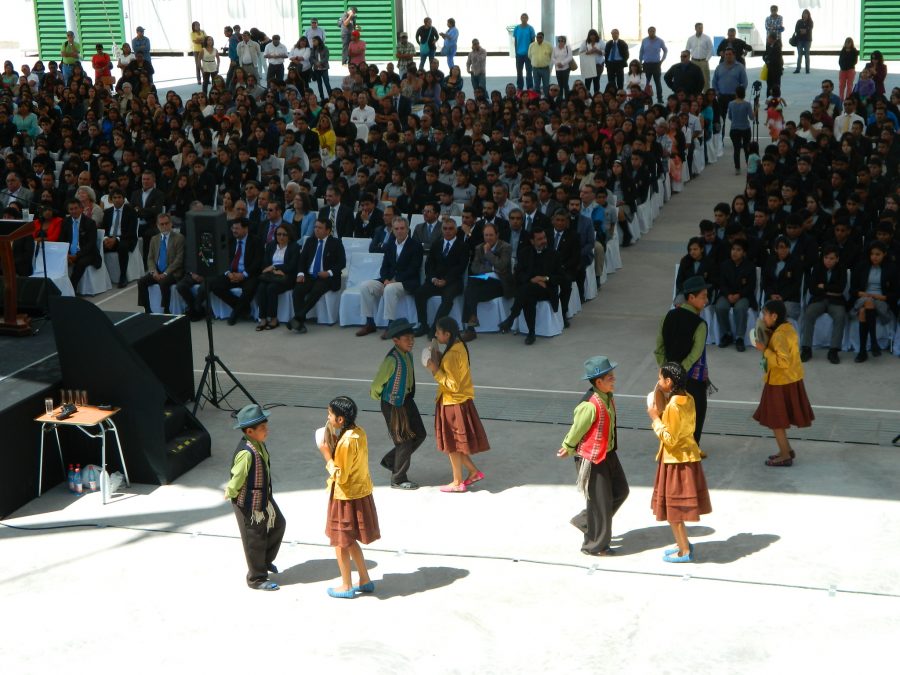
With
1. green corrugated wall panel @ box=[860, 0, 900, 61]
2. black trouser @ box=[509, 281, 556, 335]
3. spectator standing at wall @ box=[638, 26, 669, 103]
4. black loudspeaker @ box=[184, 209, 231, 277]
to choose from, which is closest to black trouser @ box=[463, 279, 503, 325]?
black trouser @ box=[509, 281, 556, 335]

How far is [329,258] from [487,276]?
1866 millimetres

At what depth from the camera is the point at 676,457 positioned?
830 cm

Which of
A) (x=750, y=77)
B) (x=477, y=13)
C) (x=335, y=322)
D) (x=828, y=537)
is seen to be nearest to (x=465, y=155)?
(x=335, y=322)

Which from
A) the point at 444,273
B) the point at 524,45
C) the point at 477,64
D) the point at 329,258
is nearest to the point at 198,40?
the point at 477,64

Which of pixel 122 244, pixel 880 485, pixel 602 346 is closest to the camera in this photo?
pixel 880 485

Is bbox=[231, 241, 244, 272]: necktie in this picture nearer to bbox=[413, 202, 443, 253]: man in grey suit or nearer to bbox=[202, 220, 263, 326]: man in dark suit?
bbox=[202, 220, 263, 326]: man in dark suit

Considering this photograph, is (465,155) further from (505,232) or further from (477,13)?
(477,13)

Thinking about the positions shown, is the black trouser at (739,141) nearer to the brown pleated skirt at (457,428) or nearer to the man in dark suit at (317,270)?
the man in dark suit at (317,270)

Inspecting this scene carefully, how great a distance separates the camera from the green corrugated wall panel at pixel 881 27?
32.2 meters

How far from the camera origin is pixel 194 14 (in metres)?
38.1

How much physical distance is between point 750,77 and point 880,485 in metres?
21.3

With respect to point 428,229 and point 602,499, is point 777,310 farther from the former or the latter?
point 428,229

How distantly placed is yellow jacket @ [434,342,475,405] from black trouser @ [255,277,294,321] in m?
5.27

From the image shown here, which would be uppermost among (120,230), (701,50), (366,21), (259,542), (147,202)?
(366,21)
